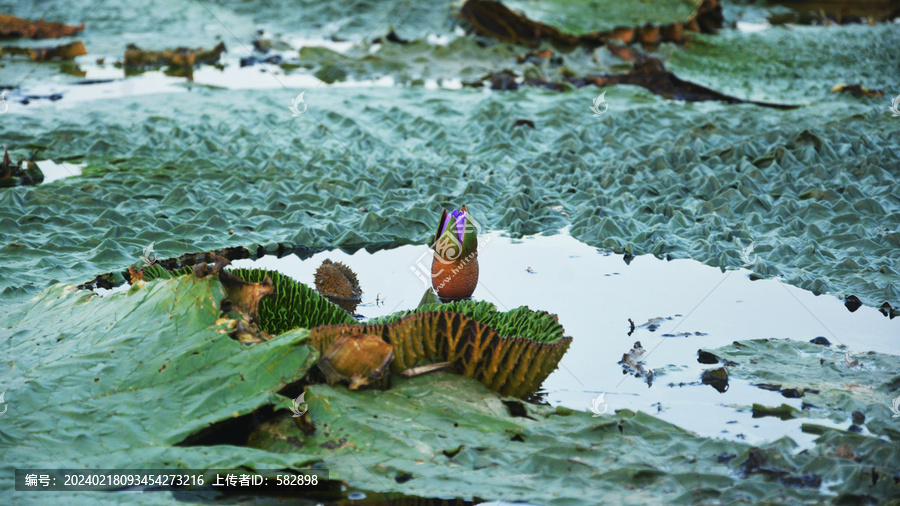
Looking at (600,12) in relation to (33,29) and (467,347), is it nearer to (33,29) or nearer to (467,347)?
(33,29)

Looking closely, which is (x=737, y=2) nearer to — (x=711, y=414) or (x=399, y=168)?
(x=399, y=168)

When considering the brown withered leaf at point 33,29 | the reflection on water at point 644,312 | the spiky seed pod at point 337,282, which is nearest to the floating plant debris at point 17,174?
the reflection on water at point 644,312

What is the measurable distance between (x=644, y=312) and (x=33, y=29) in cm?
860

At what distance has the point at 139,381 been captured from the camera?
9.93 feet

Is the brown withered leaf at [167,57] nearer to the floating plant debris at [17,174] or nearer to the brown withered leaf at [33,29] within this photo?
the brown withered leaf at [33,29]

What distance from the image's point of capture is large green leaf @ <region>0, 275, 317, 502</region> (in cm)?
277

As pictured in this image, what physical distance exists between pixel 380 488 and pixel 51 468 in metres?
0.98

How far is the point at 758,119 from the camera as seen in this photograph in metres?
7.09

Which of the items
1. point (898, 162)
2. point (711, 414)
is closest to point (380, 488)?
point (711, 414)

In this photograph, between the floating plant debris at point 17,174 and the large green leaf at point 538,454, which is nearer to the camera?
the large green leaf at point 538,454

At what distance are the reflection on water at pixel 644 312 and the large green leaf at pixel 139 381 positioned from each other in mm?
1058

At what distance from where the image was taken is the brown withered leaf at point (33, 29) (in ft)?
32.9

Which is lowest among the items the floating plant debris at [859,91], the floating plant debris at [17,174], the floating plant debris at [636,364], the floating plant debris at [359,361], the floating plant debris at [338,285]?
the floating plant debris at [17,174]

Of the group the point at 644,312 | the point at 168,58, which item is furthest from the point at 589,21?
the point at 644,312
